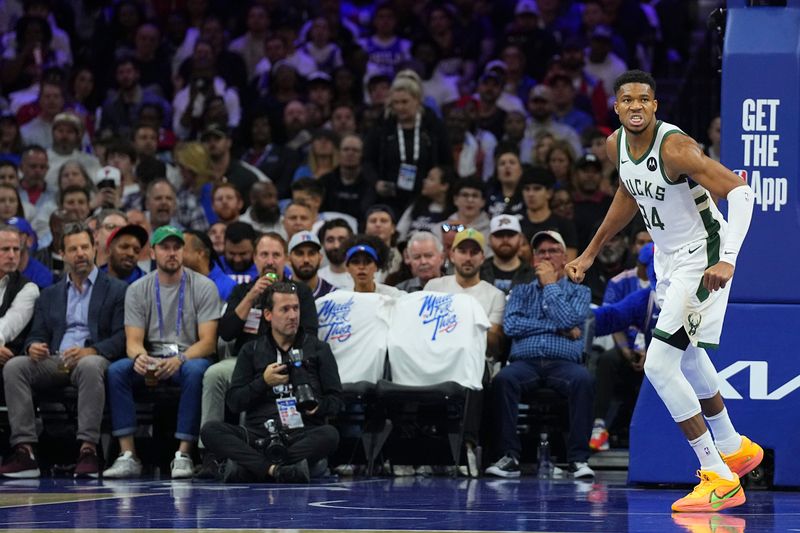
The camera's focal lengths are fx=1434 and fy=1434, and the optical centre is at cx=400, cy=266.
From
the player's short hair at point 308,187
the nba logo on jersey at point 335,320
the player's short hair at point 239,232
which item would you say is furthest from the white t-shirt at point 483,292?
the player's short hair at point 308,187

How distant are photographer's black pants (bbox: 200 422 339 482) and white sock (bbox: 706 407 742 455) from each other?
9.32 feet

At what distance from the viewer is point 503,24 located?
18000mm

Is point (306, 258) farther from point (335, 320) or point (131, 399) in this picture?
point (131, 399)

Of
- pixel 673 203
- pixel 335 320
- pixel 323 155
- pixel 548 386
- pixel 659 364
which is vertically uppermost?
pixel 323 155

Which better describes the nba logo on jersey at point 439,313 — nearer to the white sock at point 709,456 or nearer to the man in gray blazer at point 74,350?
the man in gray blazer at point 74,350

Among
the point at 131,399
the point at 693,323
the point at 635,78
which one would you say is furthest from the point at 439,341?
the point at 635,78

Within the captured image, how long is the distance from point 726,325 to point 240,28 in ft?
36.3

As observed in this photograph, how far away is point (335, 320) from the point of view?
35.2 ft

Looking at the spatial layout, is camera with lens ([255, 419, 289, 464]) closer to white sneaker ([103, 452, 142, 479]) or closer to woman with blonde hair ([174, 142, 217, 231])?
white sneaker ([103, 452, 142, 479])

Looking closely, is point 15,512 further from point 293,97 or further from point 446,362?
point 293,97

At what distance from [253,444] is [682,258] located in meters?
3.47

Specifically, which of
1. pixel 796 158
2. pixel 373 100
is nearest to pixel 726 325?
pixel 796 158

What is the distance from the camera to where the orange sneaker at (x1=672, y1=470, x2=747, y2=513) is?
24.0 feet

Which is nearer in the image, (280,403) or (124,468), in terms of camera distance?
(280,403)
